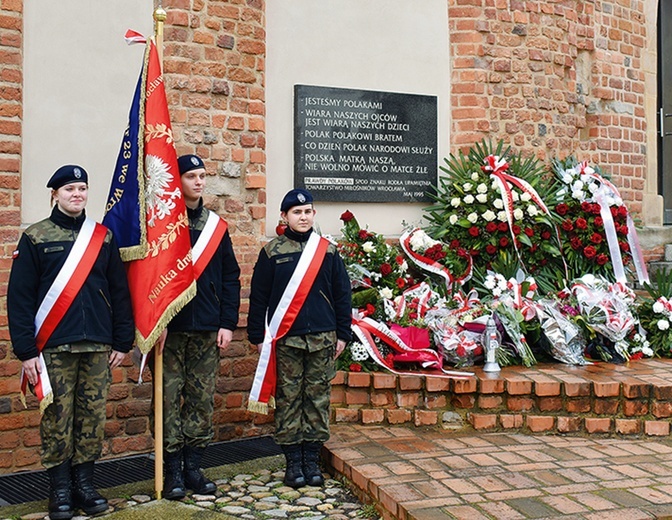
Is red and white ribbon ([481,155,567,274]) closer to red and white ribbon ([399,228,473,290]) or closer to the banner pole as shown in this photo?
red and white ribbon ([399,228,473,290])

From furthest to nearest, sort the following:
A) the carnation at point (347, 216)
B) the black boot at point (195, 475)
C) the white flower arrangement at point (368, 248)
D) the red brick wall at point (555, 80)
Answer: the red brick wall at point (555, 80) < the carnation at point (347, 216) < the white flower arrangement at point (368, 248) < the black boot at point (195, 475)

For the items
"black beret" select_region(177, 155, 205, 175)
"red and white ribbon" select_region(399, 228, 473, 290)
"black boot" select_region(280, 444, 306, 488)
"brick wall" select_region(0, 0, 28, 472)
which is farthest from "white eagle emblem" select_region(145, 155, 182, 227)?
"red and white ribbon" select_region(399, 228, 473, 290)

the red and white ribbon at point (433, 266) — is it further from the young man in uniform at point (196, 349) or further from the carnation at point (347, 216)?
the young man in uniform at point (196, 349)

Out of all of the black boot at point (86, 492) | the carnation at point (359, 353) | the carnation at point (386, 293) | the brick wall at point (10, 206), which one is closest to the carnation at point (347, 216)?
the carnation at point (386, 293)

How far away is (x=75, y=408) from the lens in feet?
13.4

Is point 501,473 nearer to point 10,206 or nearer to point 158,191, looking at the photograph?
point 158,191

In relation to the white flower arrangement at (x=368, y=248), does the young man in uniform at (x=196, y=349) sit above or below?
below

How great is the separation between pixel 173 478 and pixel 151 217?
55.1 inches

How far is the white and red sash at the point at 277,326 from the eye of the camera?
453 centimetres

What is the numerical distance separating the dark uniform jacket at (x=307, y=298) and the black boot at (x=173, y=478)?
774 millimetres

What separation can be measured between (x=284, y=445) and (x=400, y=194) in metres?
2.81

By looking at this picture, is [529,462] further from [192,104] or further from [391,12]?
[391,12]

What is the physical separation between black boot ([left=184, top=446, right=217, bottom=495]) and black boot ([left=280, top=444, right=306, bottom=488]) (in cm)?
42

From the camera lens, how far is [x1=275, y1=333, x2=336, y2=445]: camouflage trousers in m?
4.54
